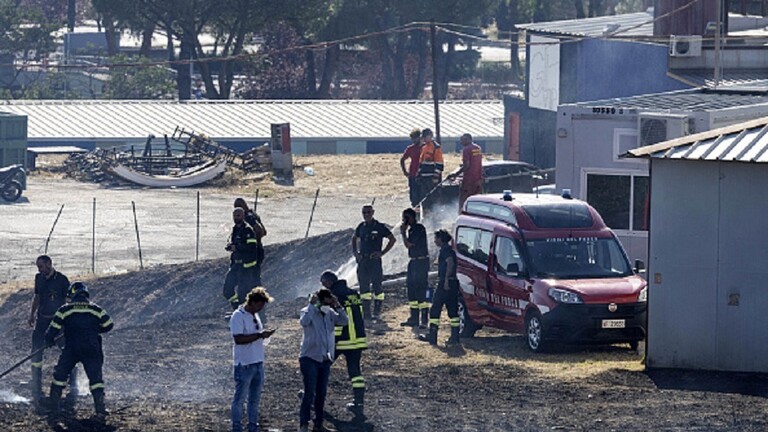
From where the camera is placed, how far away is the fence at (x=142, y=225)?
3112 centimetres

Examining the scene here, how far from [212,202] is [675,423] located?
29522 millimetres

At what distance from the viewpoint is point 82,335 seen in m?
15.1

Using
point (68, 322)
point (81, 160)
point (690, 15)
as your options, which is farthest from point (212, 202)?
point (68, 322)

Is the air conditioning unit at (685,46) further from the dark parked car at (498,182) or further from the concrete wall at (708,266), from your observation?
the concrete wall at (708,266)

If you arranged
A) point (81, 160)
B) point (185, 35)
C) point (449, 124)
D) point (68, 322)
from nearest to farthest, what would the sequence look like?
1. point (68, 322)
2. point (81, 160)
3. point (449, 124)
4. point (185, 35)

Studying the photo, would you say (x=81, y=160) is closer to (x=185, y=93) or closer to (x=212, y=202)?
(x=212, y=202)

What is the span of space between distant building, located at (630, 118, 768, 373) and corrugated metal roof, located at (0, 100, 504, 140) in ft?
130

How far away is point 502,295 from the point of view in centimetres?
1909

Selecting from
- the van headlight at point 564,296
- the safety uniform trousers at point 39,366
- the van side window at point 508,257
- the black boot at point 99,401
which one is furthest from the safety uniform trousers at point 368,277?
the black boot at point 99,401

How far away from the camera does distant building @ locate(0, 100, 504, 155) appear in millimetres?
55438

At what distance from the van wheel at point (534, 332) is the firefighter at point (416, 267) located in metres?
2.18

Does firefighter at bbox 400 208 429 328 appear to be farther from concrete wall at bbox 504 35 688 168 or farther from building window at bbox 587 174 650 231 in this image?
concrete wall at bbox 504 35 688 168

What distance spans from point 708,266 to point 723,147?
53.0 inches

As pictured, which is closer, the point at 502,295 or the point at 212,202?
the point at 502,295
